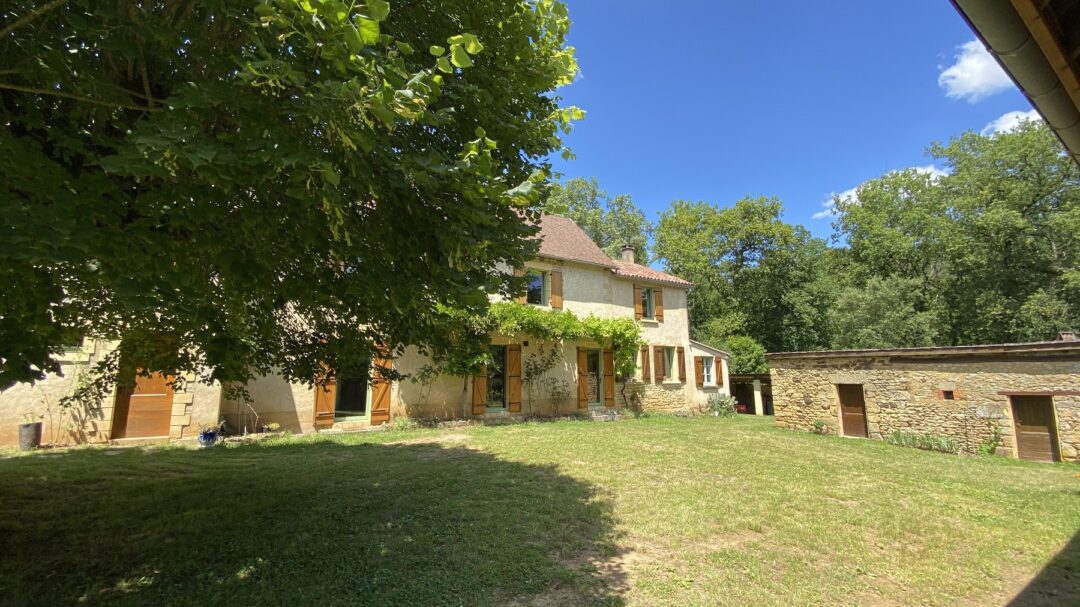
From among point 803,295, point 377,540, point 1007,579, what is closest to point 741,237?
point 803,295

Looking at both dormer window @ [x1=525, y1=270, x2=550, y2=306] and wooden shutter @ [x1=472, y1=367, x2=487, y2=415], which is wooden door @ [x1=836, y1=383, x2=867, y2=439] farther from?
wooden shutter @ [x1=472, y1=367, x2=487, y2=415]

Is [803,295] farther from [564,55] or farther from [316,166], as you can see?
[316,166]

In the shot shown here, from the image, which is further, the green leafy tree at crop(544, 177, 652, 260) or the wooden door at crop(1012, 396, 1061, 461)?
the green leafy tree at crop(544, 177, 652, 260)

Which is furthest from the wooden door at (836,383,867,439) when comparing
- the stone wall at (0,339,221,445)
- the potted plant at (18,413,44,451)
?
the potted plant at (18,413,44,451)

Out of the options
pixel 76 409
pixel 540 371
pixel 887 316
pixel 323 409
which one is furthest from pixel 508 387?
pixel 887 316

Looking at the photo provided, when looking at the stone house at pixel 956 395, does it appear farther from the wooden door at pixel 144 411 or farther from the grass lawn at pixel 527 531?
the wooden door at pixel 144 411

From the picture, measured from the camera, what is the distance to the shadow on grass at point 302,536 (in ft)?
10.8

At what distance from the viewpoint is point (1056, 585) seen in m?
3.76

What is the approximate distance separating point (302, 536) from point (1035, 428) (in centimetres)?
1315

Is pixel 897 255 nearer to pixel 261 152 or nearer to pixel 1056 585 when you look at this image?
pixel 1056 585

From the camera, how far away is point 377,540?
13.8 ft

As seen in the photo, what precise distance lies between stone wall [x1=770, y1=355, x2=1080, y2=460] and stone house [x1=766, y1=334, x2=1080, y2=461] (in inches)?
0.6

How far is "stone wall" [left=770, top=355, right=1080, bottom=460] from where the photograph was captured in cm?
874

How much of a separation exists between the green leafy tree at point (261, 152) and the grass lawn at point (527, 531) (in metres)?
1.87
